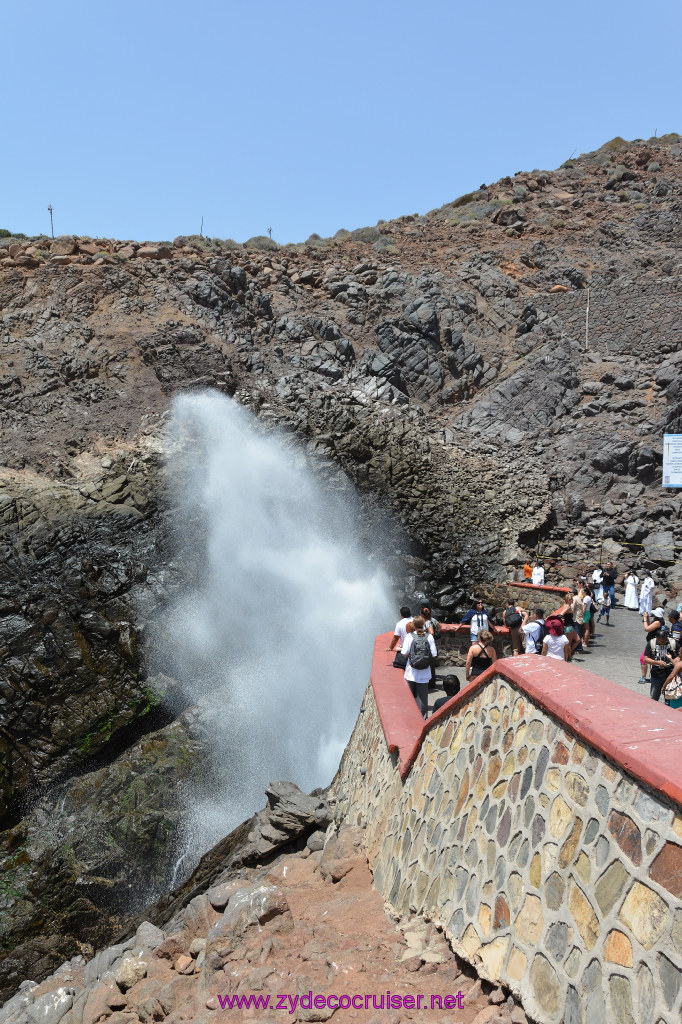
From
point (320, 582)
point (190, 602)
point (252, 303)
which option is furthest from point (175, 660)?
point (252, 303)

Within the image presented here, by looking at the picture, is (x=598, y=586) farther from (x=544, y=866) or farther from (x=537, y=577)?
(x=544, y=866)

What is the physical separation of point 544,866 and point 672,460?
24.2 m

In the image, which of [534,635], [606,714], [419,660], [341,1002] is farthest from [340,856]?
[606,714]

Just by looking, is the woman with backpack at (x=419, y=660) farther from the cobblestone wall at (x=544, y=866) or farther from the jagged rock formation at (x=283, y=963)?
the cobblestone wall at (x=544, y=866)

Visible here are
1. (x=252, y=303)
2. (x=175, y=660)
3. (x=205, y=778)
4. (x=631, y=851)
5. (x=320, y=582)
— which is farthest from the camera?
(x=252, y=303)

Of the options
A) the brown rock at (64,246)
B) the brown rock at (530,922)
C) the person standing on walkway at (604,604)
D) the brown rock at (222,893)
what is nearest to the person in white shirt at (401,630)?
the brown rock at (222,893)

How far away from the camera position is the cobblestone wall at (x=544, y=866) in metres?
2.29

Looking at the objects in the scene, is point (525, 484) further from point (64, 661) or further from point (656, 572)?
point (64, 661)

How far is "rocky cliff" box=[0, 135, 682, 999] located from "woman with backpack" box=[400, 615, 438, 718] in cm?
849

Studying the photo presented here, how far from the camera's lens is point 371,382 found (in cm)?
2886

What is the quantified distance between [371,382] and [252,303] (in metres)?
7.29

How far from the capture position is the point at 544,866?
296cm

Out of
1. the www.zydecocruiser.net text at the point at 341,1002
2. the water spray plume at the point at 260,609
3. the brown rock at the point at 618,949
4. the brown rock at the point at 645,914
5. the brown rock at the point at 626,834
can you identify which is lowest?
the water spray plume at the point at 260,609

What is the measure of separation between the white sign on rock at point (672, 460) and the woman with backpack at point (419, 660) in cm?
1976
